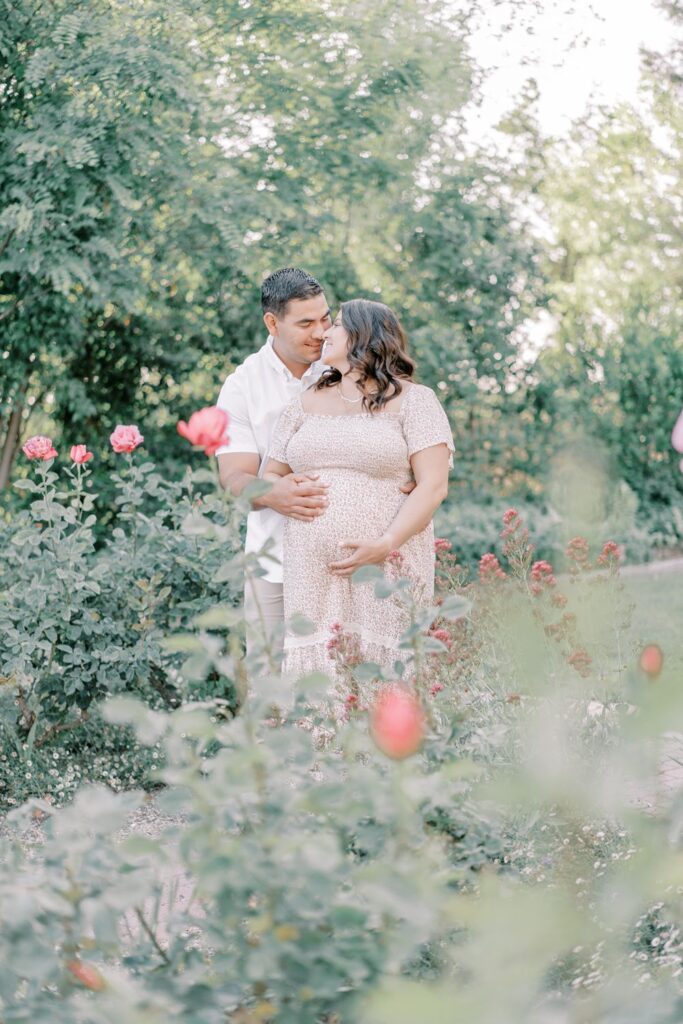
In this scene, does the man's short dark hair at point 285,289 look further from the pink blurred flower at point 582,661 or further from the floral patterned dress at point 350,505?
the pink blurred flower at point 582,661

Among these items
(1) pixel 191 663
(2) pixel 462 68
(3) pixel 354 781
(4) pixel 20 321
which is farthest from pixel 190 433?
(2) pixel 462 68

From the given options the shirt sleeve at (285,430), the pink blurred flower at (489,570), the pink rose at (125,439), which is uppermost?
the shirt sleeve at (285,430)

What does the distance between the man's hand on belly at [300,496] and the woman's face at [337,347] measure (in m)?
0.34

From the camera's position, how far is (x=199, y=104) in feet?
27.2

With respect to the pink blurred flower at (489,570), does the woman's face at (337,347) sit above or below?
above

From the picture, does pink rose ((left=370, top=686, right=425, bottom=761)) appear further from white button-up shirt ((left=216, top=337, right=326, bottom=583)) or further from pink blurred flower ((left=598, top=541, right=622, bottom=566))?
white button-up shirt ((left=216, top=337, right=326, bottom=583))

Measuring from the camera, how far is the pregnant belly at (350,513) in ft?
11.7

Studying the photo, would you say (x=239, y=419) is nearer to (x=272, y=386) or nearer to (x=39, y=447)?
(x=272, y=386)

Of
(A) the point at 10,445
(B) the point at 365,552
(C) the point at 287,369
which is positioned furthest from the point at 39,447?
(A) the point at 10,445

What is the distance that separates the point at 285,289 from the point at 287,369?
0.27m

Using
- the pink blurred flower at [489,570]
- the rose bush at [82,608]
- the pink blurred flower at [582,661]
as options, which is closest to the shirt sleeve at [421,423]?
the pink blurred flower at [489,570]

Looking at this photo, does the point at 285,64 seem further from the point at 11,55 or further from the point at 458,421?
the point at 458,421

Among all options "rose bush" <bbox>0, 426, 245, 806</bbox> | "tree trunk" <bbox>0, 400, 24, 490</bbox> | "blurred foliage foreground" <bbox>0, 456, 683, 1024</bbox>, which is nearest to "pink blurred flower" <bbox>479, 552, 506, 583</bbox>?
"rose bush" <bbox>0, 426, 245, 806</bbox>

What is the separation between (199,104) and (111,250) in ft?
3.86
